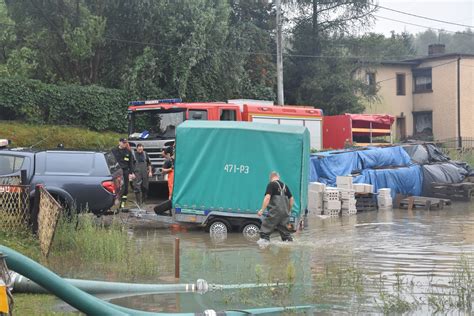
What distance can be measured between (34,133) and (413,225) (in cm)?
1423

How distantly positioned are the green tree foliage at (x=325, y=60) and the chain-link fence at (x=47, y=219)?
26904 mm

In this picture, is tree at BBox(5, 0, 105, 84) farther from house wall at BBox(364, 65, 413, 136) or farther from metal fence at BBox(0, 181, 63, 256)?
house wall at BBox(364, 65, 413, 136)

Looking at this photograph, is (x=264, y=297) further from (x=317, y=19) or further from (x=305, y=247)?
(x=317, y=19)

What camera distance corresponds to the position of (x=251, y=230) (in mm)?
14844

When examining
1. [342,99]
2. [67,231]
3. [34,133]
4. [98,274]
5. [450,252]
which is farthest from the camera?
[342,99]

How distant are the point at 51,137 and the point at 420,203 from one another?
13.4m

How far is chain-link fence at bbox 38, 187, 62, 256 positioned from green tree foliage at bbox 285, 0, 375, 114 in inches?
1059

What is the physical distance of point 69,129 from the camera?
26000mm

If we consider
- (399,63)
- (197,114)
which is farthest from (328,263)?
(399,63)

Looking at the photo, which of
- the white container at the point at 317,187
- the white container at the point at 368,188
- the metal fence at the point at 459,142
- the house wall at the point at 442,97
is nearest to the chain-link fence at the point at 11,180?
the white container at the point at 317,187

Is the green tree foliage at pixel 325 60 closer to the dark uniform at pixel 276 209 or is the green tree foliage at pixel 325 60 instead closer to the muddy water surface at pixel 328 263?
the muddy water surface at pixel 328 263

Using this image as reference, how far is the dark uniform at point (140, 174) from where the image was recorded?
18.8 m

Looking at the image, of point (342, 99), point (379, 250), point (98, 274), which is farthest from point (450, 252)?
point (342, 99)

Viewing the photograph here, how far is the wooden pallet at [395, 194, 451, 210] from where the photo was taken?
72.8 feet
